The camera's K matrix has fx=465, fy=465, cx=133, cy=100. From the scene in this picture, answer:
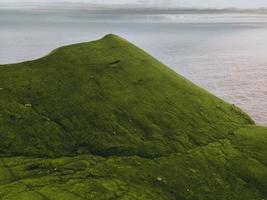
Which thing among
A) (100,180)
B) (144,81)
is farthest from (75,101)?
(100,180)

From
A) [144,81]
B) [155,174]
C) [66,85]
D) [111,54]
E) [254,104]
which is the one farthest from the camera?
[254,104]

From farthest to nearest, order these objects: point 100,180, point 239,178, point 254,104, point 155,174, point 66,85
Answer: point 254,104, point 66,85, point 239,178, point 155,174, point 100,180

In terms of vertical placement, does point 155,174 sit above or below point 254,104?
above

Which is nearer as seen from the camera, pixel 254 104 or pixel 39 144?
pixel 39 144

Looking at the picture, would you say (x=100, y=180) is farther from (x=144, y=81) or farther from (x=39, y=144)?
(x=144, y=81)

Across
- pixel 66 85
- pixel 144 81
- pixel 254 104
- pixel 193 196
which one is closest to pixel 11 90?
pixel 66 85

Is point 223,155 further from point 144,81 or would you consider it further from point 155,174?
point 144,81

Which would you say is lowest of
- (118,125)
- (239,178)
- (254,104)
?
(254,104)
